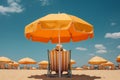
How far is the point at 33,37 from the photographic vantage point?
32.4 ft

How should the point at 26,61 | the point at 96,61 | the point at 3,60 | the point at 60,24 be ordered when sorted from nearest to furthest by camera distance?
the point at 60,24 < the point at 96,61 < the point at 3,60 < the point at 26,61

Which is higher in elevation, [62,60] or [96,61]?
[96,61]

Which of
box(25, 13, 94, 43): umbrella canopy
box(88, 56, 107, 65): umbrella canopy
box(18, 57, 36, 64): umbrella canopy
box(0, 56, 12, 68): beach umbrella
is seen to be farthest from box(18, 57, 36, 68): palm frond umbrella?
box(25, 13, 94, 43): umbrella canopy

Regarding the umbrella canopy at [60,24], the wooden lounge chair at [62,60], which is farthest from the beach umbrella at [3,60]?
the umbrella canopy at [60,24]

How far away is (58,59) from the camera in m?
7.82

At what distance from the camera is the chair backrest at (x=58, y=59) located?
25.7 feet

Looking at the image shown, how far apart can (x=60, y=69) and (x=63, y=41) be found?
308 cm

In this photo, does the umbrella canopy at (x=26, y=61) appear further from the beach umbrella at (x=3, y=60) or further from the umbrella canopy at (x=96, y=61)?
the umbrella canopy at (x=96, y=61)

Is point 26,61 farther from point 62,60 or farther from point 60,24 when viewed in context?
point 60,24

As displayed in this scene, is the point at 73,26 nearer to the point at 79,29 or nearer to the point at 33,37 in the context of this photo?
the point at 79,29

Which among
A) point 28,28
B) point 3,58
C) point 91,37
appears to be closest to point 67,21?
point 28,28

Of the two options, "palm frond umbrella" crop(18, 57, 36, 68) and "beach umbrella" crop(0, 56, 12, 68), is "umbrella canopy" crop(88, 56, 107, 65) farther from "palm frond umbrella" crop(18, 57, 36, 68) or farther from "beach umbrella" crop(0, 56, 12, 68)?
"beach umbrella" crop(0, 56, 12, 68)

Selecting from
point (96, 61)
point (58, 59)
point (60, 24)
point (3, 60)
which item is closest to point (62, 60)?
point (58, 59)

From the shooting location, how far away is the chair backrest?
7824 mm
